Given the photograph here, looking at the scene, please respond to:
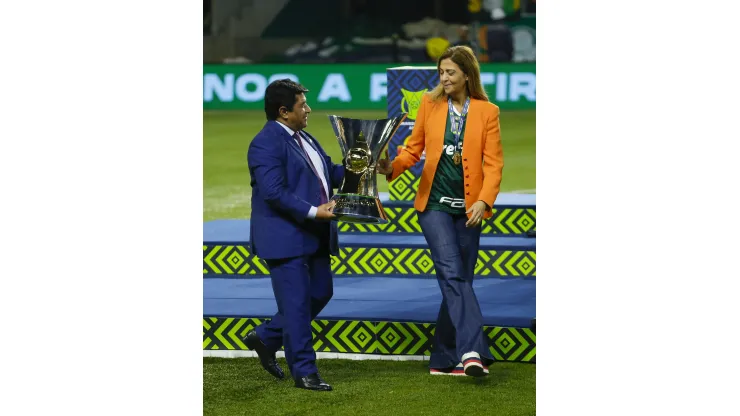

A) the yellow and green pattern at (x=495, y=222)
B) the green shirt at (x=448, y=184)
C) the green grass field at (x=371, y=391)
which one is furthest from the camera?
the yellow and green pattern at (x=495, y=222)

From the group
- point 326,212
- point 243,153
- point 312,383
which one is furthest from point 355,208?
point 243,153

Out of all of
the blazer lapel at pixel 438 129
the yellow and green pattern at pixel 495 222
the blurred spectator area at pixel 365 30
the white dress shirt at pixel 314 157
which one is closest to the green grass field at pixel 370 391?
the white dress shirt at pixel 314 157

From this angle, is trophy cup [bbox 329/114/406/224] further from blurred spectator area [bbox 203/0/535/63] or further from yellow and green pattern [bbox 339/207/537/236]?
blurred spectator area [bbox 203/0/535/63]

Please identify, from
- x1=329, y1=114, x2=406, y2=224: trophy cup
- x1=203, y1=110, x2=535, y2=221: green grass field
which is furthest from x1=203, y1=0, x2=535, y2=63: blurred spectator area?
x1=329, y1=114, x2=406, y2=224: trophy cup

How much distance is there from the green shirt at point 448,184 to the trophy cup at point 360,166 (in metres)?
0.28

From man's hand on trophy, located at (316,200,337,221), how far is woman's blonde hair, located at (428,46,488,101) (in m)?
0.63

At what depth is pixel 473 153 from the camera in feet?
15.4

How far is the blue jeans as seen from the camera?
461 centimetres

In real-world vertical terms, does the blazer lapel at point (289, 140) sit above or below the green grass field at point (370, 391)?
above

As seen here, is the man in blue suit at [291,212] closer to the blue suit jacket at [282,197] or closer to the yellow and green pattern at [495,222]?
the blue suit jacket at [282,197]

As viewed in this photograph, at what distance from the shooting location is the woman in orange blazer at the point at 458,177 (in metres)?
4.64

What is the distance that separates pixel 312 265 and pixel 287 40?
1087 centimetres
